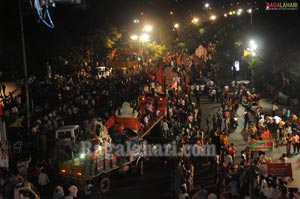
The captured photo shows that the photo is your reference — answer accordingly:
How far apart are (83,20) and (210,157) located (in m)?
29.6

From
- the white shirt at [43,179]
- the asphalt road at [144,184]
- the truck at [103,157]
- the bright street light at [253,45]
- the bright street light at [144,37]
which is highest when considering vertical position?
the bright street light at [144,37]

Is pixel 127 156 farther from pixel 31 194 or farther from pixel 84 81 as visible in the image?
pixel 84 81

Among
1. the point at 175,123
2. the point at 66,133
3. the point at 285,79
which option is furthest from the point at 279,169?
the point at 285,79

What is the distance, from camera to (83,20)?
4481 centimetres

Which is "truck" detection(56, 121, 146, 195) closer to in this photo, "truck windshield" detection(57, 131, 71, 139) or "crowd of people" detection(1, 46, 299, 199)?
"crowd of people" detection(1, 46, 299, 199)

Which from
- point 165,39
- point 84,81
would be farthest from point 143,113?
point 165,39

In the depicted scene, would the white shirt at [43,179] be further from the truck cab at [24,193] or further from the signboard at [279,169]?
the signboard at [279,169]

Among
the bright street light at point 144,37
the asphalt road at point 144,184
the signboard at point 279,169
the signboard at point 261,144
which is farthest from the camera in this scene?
the bright street light at point 144,37

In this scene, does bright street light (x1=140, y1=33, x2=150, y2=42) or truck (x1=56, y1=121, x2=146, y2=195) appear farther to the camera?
bright street light (x1=140, y1=33, x2=150, y2=42)

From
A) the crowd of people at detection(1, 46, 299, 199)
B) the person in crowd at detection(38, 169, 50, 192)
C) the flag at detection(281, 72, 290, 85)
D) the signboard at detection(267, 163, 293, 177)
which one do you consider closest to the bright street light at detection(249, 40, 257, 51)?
the crowd of people at detection(1, 46, 299, 199)

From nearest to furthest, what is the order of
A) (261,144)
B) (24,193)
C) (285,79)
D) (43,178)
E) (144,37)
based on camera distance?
(24,193) → (43,178) → (261,144) → (285,79) → (144,37)

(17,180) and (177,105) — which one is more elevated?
(177,105)

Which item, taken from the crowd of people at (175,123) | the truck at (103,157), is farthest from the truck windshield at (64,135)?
the crowd of people at (175,123)

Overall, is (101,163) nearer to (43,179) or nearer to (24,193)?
(43,179)
